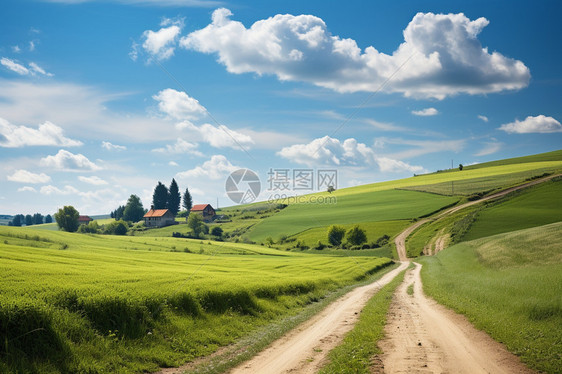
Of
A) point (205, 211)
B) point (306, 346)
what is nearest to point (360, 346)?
point (306, 346)

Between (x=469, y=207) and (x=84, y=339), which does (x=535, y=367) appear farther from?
(x=469, y=207)

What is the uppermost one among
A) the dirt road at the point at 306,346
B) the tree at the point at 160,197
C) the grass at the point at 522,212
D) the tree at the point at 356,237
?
the tree at the point at 160,197

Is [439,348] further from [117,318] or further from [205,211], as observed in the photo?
[205,211]

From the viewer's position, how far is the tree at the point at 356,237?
98375 mm

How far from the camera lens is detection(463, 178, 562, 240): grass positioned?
252ft

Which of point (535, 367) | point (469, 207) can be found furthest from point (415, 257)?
point (535, 367)

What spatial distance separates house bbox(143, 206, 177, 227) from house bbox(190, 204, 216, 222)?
15.3 m

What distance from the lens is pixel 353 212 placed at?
12644 centimetres

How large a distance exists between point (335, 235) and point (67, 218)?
94542 mm

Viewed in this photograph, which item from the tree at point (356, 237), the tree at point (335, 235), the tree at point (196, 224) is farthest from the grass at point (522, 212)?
the tree at point (196, 224)

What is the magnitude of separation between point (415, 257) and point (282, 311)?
63.2 m

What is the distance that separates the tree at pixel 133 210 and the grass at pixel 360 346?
176 m

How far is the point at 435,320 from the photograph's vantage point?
61.5ft

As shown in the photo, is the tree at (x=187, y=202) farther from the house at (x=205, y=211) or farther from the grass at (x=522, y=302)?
the grass at (x=522, y=302)
